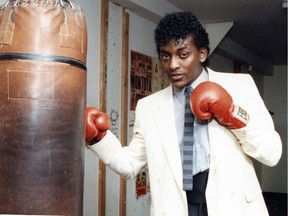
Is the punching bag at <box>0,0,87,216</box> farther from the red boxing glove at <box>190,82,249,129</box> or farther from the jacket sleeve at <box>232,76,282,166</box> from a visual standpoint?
the jacket sleeve at <box>232,76,282,166</box>

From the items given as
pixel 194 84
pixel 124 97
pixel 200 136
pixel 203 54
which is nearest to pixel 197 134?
pixel 200 136

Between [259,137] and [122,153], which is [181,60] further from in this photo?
[122,153]

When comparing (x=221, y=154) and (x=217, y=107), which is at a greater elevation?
(x=217, y=107)

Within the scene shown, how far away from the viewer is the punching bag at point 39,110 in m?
1.44

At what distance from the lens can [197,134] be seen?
2123mm

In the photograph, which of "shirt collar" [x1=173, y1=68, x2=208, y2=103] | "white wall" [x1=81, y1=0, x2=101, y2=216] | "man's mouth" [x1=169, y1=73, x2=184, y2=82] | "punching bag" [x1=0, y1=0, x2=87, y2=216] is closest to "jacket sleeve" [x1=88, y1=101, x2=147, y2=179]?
"shirt collar" [x1=173, y1=68, x2=208, y2=103]

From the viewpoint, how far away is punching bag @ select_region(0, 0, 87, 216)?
Result: 1438mm

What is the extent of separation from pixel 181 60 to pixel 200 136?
365mm

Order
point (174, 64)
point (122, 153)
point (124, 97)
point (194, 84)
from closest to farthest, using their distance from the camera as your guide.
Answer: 1. point (174, 64)
2. point (194, 84)
3. point (122, 153)
4. point (124, 97)

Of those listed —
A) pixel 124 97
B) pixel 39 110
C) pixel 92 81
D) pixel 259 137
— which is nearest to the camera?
pixel 39 110

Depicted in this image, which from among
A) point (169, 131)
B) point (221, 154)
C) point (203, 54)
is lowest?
point (221, 154)

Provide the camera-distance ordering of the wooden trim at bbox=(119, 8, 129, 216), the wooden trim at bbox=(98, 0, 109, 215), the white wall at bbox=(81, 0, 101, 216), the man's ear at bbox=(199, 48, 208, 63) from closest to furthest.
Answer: the man's ear at bbox=(199, 48, 208, 63) < the white wall at bbox=(81, 0, 101, 216) < the wooden trim at bbox=(98, 0, 109, 215) < the wooden trim at bbox=(119, 8, 129, 216)

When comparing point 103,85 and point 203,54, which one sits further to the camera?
point 103,85

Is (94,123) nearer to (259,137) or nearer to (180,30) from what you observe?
(180,30)
